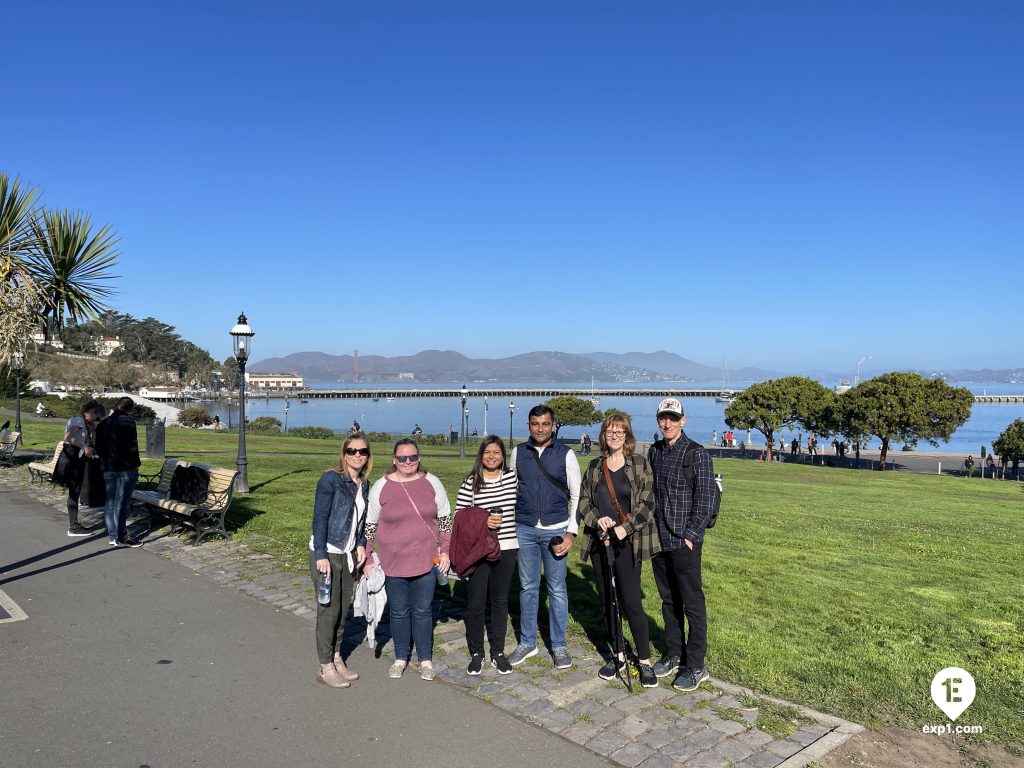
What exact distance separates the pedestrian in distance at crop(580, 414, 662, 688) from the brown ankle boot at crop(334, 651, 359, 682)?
1.67m

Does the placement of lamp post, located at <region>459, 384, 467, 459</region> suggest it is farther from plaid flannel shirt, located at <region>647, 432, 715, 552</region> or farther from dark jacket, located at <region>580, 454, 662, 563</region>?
plaid flannel shirt, located at <region>647, 432, 715, 552</region>

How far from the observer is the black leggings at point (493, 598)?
5.06 m

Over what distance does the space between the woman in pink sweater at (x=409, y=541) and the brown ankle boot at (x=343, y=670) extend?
26 centimetres

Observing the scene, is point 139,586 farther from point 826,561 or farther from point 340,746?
point 826,561

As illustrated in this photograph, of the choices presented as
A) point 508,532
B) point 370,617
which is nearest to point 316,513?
point 370,617

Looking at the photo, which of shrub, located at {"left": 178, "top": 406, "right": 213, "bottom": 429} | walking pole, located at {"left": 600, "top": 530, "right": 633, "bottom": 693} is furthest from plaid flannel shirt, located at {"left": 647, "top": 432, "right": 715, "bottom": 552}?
shrub, located at {"left": 178, "top": 406, "right": 213, "bottom": 429}

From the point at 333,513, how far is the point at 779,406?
4950 cm

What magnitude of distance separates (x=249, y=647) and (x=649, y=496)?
10.5 ft

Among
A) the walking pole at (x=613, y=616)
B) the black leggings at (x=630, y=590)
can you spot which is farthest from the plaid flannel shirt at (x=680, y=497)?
the walking pole at (x=613, y=616)

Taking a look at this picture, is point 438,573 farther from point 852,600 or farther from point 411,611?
point 852,600

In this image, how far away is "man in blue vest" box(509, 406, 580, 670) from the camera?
16.3 feet

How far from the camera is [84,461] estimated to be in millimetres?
9617

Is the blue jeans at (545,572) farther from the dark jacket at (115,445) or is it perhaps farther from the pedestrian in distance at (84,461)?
the pedestrian in distance at (84,461)

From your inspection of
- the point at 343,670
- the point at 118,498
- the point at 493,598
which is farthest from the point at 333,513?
the point at 118,498
